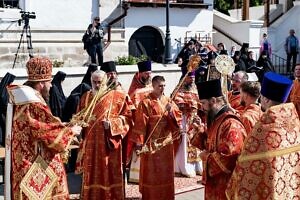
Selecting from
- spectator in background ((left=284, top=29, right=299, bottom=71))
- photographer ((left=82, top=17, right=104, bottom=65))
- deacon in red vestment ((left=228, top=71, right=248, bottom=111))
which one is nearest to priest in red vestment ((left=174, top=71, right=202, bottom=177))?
deacon in red vestment ((left=228, top=71, right=248, bottom=111))

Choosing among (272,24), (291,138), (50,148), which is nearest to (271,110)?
(291,138)

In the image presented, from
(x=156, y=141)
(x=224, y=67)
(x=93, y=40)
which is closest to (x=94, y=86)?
(x=156, y=141)

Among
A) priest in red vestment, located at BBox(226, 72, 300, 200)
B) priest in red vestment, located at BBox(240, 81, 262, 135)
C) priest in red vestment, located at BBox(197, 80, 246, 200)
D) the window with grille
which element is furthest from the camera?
the window with grille

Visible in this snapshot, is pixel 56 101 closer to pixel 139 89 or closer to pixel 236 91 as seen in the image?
pixel 139 89

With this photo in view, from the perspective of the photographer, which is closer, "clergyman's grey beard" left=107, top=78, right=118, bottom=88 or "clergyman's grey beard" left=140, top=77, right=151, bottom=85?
"clergyman's grey beard" left=107, top=78, right=118, bottom=88

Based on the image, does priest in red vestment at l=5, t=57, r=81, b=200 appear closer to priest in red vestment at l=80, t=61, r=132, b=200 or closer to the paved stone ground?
priest in red vestment at l=80, t=61, r=132, b=200

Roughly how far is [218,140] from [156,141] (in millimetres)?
2402

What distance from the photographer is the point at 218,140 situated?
513 centimetres

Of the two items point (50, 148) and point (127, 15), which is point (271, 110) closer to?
point (50, 148)

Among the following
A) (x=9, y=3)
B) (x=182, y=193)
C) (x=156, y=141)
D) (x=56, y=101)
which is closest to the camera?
(x=156, y=141)

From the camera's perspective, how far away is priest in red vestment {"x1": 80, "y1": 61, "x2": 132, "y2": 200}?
702 cm

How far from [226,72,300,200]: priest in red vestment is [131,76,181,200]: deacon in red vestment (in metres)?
2.92

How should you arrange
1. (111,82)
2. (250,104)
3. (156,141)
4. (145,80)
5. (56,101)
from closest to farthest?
(250,104), (111,82), (156,141), (145,80), (56,101)

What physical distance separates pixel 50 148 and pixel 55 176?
31 centimetres
